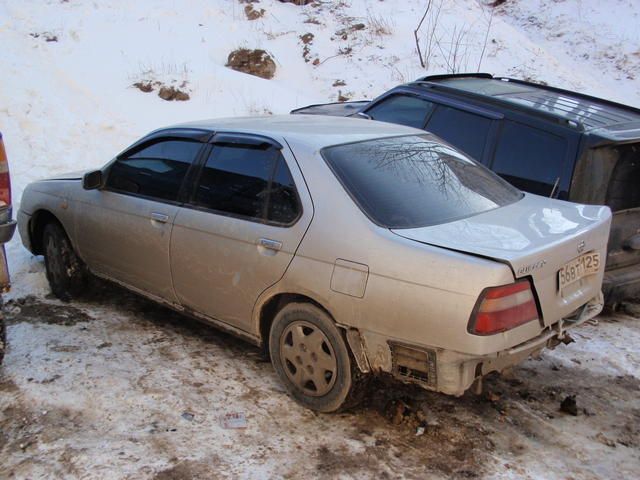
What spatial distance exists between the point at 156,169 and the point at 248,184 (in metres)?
0.98

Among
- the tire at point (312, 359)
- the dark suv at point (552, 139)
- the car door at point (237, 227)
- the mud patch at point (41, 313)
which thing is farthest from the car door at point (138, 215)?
the dark suv at point (552, 139)

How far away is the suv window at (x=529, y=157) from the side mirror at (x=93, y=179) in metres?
3.10

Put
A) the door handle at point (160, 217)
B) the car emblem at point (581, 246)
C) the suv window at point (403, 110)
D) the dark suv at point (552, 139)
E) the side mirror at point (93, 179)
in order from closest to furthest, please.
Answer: the car emblem at point (581, 246) < the door handle at point (160, 217) < the dark suv at point (552, 139) < the side mirror at point (93, 179) < the suv window at point (403, 110)

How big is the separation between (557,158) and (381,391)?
219cm

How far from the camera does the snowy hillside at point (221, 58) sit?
9.03 m

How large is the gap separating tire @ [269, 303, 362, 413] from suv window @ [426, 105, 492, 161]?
243 centimetres

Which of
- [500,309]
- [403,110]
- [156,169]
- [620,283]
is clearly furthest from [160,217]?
[620,283]

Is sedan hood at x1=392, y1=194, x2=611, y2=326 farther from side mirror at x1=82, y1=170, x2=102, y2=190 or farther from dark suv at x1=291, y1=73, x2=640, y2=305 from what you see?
side mirror at x1=82, y1=170, x2=102, y2=190

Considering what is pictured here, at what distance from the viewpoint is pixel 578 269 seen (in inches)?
134

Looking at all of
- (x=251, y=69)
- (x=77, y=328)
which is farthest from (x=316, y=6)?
(x=77, y=328)

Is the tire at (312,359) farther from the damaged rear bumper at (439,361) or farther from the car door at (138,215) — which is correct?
the car door at (138,215)

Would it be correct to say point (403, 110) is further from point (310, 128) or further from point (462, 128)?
point (310, 128)

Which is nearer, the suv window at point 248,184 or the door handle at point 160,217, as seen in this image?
the suv window at point 248,184

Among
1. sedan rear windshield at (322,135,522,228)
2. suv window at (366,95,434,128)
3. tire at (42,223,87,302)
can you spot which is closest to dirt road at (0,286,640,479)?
tire at (42,223,87,302)
